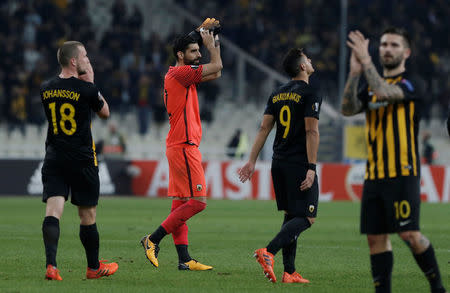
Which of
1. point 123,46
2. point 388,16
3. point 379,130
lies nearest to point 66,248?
point 379,130

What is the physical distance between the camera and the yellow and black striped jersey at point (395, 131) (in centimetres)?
650

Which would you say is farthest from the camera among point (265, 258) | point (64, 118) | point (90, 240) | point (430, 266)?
point (90, 240)

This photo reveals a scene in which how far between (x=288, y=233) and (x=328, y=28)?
24.2 meters

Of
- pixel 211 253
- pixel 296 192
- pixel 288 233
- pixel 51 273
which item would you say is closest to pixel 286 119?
pixel 296 192

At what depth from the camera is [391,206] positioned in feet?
21.2

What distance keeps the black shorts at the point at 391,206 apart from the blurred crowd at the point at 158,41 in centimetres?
1962

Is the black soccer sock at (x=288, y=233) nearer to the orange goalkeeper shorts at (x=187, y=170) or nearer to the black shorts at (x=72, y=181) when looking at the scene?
the orange goalkeeper shorts at (x=187, y=170)

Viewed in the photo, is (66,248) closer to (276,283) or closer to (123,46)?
(276,283)

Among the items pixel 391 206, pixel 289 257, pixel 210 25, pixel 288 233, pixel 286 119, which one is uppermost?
pixel 210 25

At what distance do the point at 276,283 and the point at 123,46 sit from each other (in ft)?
68.2

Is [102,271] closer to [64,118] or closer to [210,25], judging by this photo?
[64,118]

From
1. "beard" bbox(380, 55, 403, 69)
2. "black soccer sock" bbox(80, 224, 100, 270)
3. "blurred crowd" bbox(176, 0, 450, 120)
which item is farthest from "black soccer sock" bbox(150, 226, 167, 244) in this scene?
"blurred crowd" bbox(176, 0, 450, 120)

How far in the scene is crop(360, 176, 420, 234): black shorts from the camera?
6441 mm

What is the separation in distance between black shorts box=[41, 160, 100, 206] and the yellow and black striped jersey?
9.05 ft
